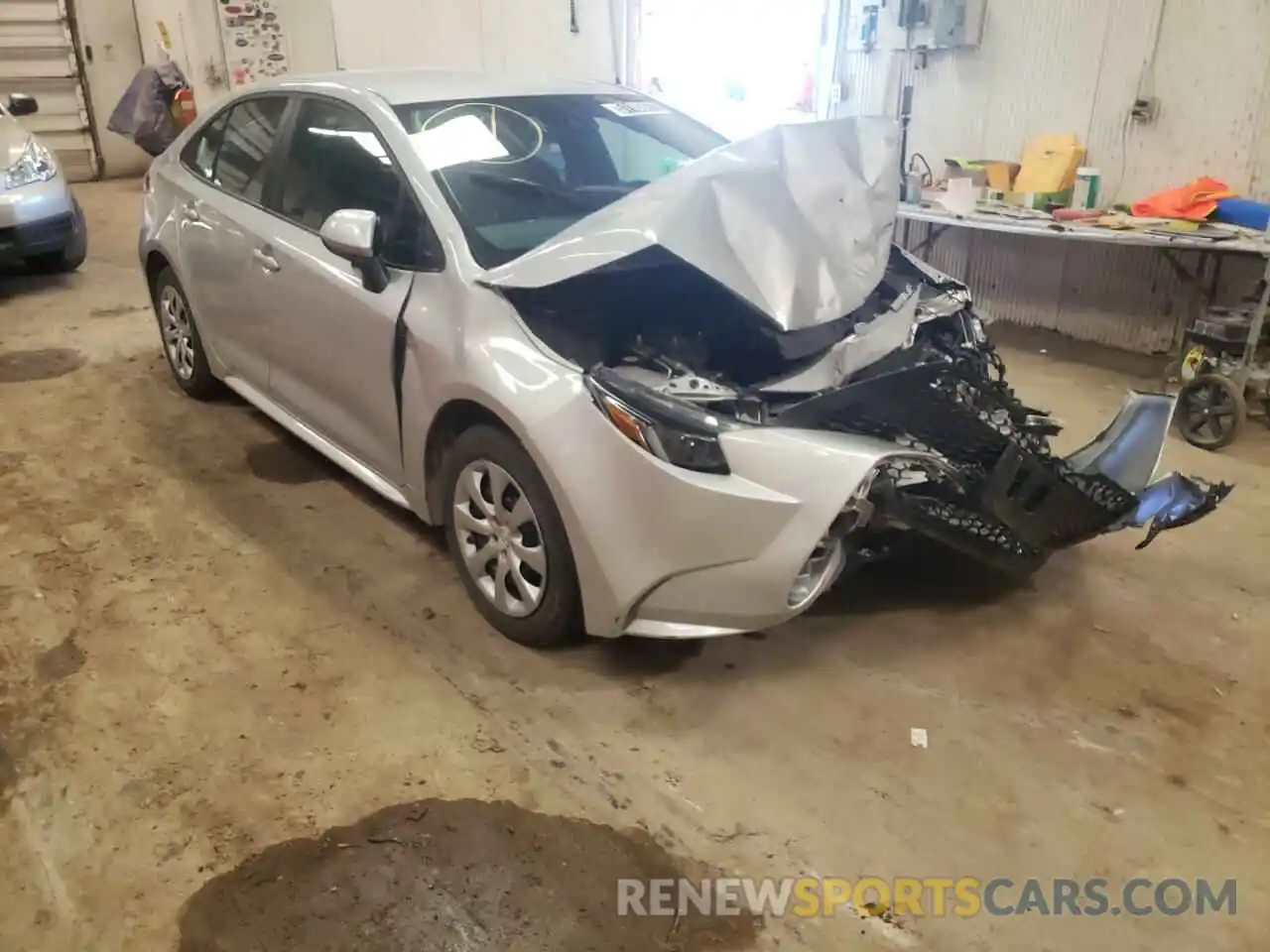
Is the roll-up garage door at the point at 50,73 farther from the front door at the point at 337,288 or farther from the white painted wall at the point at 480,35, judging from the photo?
the front door at the point at 337,288

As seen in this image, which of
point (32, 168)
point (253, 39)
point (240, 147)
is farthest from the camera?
point (253, 39)

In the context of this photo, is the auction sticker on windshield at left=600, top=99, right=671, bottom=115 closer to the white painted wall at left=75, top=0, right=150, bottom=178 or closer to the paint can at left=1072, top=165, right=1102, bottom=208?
the paint can at left=1072, top=165, right=1102, bottom=208

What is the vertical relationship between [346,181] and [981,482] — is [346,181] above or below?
above

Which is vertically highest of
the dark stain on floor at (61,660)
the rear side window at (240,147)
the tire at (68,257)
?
the rear side window at (240,147)

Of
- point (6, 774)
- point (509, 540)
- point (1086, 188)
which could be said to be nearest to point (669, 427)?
point (509, 540)

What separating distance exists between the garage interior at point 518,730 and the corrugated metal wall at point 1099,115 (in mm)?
1462

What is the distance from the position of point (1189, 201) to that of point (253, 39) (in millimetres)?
7965

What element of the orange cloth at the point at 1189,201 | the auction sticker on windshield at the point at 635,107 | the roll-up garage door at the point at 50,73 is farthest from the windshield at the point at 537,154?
the roll-up garage door at the point at 50,73

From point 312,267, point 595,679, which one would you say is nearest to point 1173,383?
point 595,679

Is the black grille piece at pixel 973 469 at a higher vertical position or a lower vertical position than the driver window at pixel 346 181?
lower

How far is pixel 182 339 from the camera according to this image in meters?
4.38

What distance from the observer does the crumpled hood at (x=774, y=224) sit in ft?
7.85

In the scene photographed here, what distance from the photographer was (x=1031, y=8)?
5.46m

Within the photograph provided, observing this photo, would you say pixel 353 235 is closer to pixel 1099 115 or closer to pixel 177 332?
pixel 177 332
